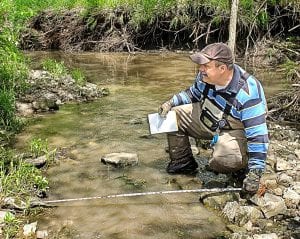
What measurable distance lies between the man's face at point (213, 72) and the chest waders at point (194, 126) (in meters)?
0.19

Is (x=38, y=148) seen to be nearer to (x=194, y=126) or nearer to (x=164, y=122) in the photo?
(x=164, y=122)

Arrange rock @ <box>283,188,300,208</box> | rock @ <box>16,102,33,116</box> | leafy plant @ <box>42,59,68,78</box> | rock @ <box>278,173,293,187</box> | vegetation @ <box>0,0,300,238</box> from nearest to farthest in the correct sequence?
rock @ <box>283,188,300,208</box>
rock @ <box>278,173,293,187</box>
rock @ <box>16,102,33,116</box>
leafy plant @ <box>42,59,68,78</box>
vegetation @ <box>0,0,300,238</box>

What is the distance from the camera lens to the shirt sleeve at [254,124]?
3.92m

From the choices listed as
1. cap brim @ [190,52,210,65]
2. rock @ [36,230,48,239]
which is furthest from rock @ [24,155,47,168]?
cap brim @ [190,52,210,65]

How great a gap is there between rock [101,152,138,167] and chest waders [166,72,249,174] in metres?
0.47

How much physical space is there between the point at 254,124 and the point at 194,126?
37.5 inches

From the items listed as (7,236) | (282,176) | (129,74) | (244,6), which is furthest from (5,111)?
(244,6)

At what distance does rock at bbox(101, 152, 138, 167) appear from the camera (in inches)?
209

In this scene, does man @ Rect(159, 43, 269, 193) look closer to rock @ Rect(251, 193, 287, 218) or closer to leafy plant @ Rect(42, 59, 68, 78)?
rock @ Rect(251, 193, 287, 218)

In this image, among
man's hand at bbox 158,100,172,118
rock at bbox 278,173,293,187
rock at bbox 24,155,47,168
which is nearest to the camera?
rock at bbox 278,173,293,187

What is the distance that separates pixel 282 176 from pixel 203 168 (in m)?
0.90

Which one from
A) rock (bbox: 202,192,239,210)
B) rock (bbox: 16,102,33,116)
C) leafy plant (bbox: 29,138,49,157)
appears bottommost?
rock (bbox: 16,102,33,116)

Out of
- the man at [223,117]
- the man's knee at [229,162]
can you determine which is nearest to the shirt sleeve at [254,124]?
the man at [223,117]

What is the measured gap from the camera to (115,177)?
4992 millimetres
